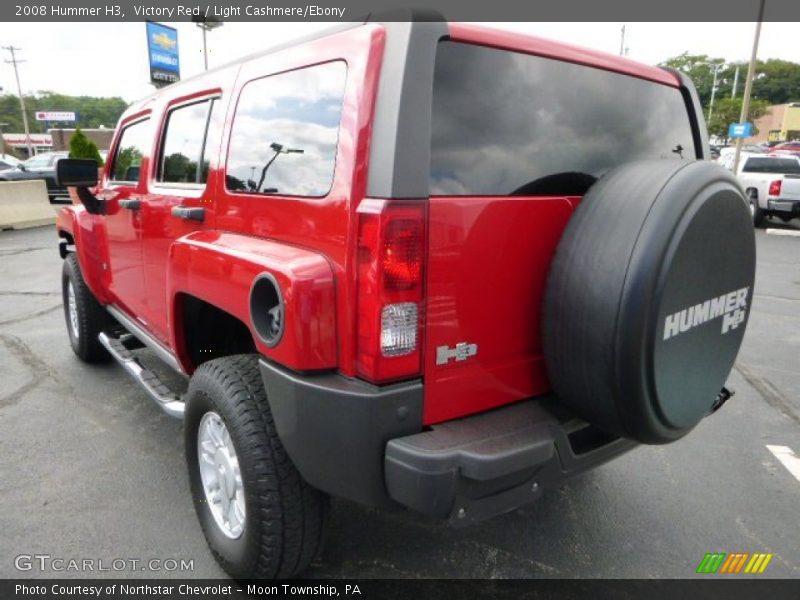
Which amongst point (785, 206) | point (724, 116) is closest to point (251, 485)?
point (785, 206)

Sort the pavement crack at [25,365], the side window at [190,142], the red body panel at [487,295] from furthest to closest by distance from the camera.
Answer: the pavement crack at [25,365], the side window at [190,142], the red body panel at [487,295]

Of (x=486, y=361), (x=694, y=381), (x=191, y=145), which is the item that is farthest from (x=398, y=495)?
(x=191, y=145)

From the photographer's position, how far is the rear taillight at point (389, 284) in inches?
65.3

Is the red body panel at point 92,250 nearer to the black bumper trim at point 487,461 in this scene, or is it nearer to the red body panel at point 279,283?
the red body panel at point 279,283

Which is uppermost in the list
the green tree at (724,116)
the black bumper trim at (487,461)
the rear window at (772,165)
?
the green tree at (724,116)

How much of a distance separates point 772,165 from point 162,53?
65.7ft

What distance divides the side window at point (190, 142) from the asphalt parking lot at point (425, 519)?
61.5 inches

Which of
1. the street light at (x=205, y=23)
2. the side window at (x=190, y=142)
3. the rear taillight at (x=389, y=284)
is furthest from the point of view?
the street light at (x=205, y=23)

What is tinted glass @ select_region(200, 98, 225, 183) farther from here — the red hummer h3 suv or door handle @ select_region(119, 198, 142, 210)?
door handle @ select_region(119, 198, 142, 210)

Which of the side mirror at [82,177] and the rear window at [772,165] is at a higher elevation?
the side mirror at [82,177]

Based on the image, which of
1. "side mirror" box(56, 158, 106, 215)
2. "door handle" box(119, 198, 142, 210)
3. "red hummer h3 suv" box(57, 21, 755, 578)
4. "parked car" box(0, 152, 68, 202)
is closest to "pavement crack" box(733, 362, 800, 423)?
"red hummer h3 suv" box(57, 21, 755, 578)

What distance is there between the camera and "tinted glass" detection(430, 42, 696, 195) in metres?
1.79

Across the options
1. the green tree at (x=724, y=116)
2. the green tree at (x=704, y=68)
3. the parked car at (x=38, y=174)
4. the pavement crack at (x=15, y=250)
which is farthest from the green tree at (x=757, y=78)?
the pavement crack at (x=15, y=250)

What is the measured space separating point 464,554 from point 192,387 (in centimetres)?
134
